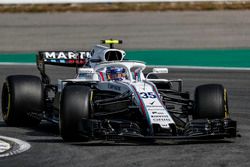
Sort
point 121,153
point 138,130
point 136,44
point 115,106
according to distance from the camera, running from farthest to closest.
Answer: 1. point 136,44
2. point 115,106
3. point 138,130
4. point 121,153

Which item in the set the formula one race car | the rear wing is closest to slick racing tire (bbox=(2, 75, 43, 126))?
the formula one race car

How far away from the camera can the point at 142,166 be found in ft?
36.7

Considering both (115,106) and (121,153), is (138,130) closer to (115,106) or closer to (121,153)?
(121,153)

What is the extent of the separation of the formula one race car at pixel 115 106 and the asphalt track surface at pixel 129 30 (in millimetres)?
13460

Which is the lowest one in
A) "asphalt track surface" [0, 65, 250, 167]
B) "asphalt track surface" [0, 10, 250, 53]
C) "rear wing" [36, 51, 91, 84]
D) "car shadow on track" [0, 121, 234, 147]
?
"asphalt track surface" [0, 65, 250, 167]

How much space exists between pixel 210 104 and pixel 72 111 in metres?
2.13

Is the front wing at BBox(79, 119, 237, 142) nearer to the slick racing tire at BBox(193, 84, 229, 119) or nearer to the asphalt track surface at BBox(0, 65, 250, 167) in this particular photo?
the asphalt track surface at BBox(0, 65, 250, 167)

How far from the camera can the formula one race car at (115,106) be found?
12992mm

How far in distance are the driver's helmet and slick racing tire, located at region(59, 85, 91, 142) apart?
5.81 feet

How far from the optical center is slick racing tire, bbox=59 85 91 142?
43.0 feet

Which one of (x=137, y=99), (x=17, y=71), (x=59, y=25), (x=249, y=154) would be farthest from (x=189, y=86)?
(x=59, y=25)

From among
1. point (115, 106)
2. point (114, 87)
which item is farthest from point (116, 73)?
point (115, 106)

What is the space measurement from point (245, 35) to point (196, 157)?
63.8ft

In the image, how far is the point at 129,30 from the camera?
32062 mm
